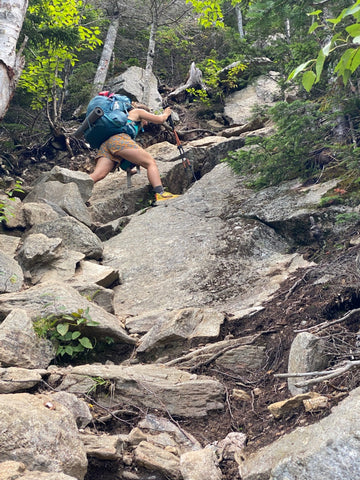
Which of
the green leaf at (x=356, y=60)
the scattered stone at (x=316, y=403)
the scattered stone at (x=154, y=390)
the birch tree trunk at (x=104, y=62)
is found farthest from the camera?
the birch tree trunk at (x=104, y=62)

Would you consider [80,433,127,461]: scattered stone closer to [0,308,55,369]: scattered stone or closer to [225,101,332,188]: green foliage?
[0,308,55,369]: scattered stone

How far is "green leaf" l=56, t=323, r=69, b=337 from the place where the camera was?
15.0ft

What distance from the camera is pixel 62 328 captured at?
15.1 feet

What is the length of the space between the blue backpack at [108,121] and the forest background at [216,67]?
6.09 feet

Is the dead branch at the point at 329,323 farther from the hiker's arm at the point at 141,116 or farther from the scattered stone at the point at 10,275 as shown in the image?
the hiker's arm at the point at 141,116

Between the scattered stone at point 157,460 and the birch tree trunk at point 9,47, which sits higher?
the birch tree trunk at point 9,47

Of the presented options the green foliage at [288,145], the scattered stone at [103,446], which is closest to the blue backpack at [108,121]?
the green foliage at [288,145]

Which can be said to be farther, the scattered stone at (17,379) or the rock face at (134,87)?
the rock face at (134,87)

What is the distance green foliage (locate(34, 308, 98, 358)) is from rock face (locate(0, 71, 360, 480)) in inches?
0.8

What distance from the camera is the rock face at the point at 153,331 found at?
8.43ft

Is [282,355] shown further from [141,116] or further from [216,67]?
[216,67]

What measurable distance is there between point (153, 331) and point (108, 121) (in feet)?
19.1

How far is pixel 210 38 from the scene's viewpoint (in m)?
20.7

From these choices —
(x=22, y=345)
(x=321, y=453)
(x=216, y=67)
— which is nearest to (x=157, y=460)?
(x=321, y=453)
